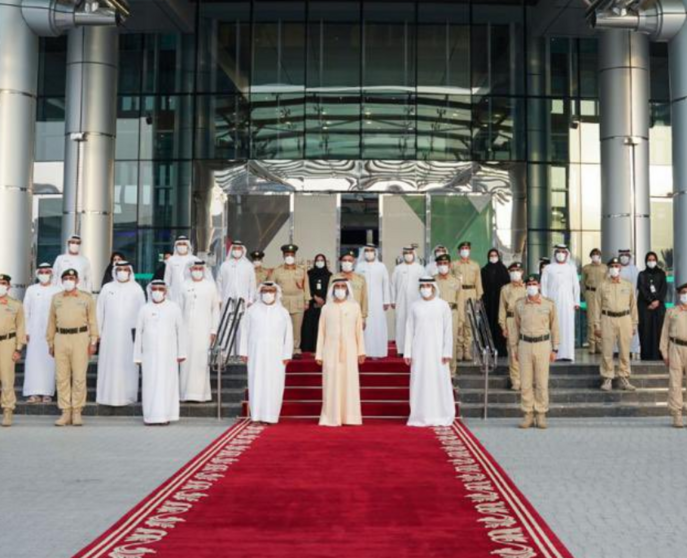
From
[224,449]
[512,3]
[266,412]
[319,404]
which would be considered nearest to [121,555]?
[224,449]

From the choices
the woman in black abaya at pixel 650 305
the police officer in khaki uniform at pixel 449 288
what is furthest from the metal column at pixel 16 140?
the woman in black abaya at pixel 650 305

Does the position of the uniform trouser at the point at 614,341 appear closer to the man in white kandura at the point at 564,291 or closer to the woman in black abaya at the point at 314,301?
the man in white kandura at the point at 564,291

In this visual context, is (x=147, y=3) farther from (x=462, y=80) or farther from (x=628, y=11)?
(x=628, y=11)

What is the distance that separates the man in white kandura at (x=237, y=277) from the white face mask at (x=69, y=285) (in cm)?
350

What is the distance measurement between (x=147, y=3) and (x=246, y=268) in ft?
22.2

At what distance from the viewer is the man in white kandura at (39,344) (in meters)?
12.3

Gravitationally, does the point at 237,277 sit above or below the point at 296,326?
above

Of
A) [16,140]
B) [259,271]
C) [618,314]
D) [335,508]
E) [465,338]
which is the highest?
[16,140]

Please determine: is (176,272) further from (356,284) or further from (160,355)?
(356,284)

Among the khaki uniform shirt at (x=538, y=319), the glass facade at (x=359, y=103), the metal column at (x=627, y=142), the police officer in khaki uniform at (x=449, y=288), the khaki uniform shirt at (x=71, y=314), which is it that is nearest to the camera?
the khaki uniform shirt at (x=538, y=319)

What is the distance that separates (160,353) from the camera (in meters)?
11.7

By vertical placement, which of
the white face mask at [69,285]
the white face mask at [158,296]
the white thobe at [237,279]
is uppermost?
the white thobe at [237,279]

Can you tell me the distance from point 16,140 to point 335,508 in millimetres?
10103

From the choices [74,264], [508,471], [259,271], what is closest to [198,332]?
[74,264]
